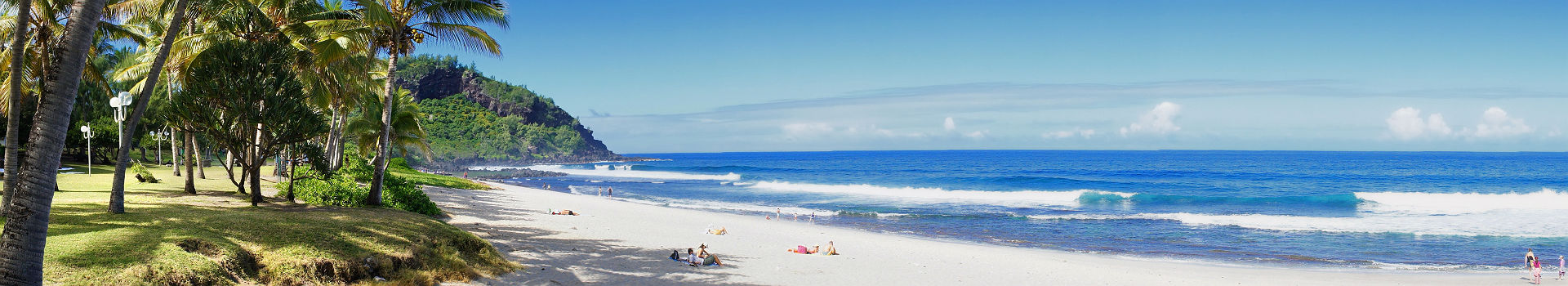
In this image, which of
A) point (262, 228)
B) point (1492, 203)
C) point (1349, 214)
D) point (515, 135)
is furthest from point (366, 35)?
point (515, 135)

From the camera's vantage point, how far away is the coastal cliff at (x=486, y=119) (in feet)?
319

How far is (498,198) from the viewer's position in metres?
28.8

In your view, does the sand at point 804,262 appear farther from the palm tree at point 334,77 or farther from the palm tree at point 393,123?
the palm tree at point 334,77

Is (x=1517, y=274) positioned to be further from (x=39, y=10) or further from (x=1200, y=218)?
(x=39, y=10)

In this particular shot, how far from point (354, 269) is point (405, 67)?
117 m

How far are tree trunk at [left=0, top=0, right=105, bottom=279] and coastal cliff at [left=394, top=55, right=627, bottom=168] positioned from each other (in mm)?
86596

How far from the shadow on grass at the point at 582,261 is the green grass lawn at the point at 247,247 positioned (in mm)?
636

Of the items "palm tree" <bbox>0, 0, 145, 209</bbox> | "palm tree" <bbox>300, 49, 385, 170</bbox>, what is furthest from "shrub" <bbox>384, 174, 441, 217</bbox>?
"palm tree" <bbox>0, 0, 145, 209</bbox>

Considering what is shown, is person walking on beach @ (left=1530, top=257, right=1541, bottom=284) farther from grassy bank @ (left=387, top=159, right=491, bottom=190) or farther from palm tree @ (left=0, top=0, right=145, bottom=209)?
grassy bank @ (left=387, top=159, right=491, bottom=190)

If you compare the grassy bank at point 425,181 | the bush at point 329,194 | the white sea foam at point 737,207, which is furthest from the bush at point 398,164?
the bush at point 329,194

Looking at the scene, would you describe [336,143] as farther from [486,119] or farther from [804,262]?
[486,119]

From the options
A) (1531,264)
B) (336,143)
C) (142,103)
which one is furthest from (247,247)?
(336,143)

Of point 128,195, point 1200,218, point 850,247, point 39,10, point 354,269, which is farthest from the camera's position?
point 1200,218

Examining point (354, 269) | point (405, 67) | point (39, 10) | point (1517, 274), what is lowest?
point (1517, 274)
